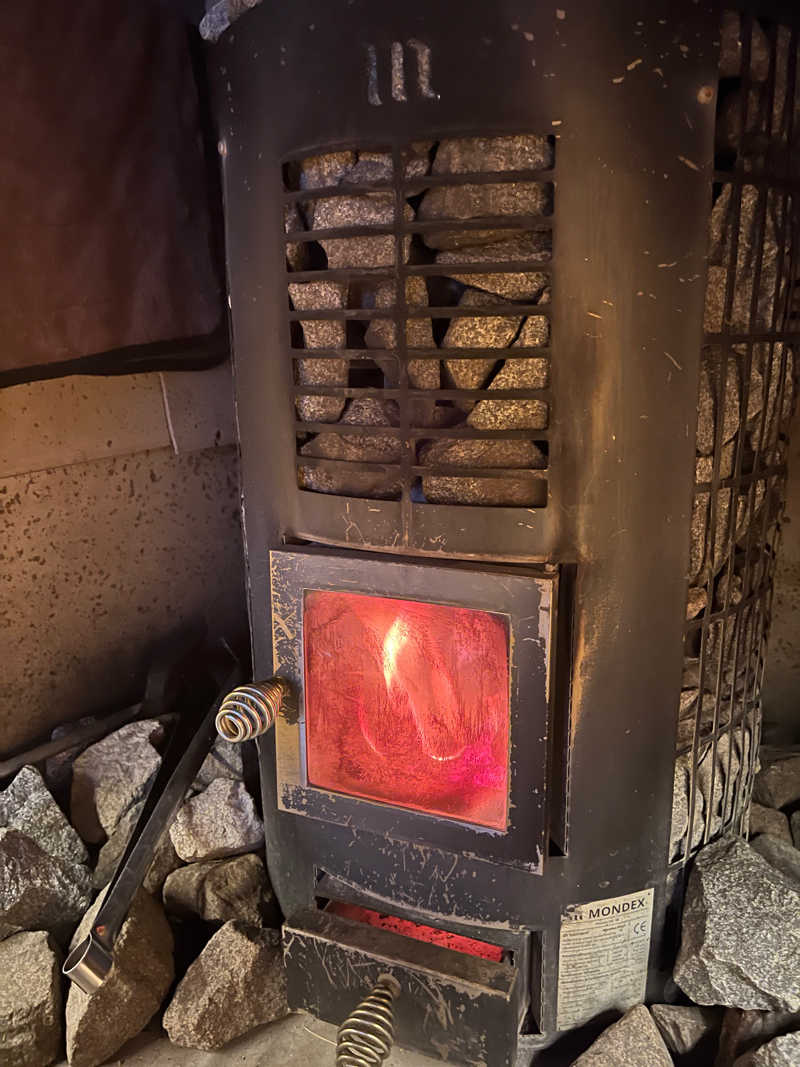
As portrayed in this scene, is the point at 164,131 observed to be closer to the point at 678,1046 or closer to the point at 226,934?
the point at 226,934

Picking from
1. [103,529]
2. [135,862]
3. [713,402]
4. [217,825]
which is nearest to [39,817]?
[135,862]

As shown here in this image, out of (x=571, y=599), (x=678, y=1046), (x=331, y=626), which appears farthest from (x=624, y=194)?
(x=678, y=1046)

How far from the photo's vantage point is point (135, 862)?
1.55 meters

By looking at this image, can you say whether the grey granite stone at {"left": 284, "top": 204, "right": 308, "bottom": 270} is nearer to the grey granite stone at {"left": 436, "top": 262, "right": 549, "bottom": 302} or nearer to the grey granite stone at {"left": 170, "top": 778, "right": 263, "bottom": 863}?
the grey granite stone at {"left": 436, "top": 262, "right": 549, "bottom": 302}

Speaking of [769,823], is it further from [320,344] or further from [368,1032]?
[320,344]

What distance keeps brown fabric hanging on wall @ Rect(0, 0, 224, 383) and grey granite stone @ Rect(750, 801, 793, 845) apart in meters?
1.71

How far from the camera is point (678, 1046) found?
147 cm

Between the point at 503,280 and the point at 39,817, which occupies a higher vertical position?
the point at 503,280

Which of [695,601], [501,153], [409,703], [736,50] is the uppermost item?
[736,50]

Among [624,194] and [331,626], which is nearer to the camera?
[624,194]

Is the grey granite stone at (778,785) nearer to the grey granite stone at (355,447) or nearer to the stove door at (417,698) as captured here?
the stove door at (417,698)

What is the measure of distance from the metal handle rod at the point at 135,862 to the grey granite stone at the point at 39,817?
12cm

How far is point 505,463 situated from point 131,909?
1.13 meters

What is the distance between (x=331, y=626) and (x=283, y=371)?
461mm
